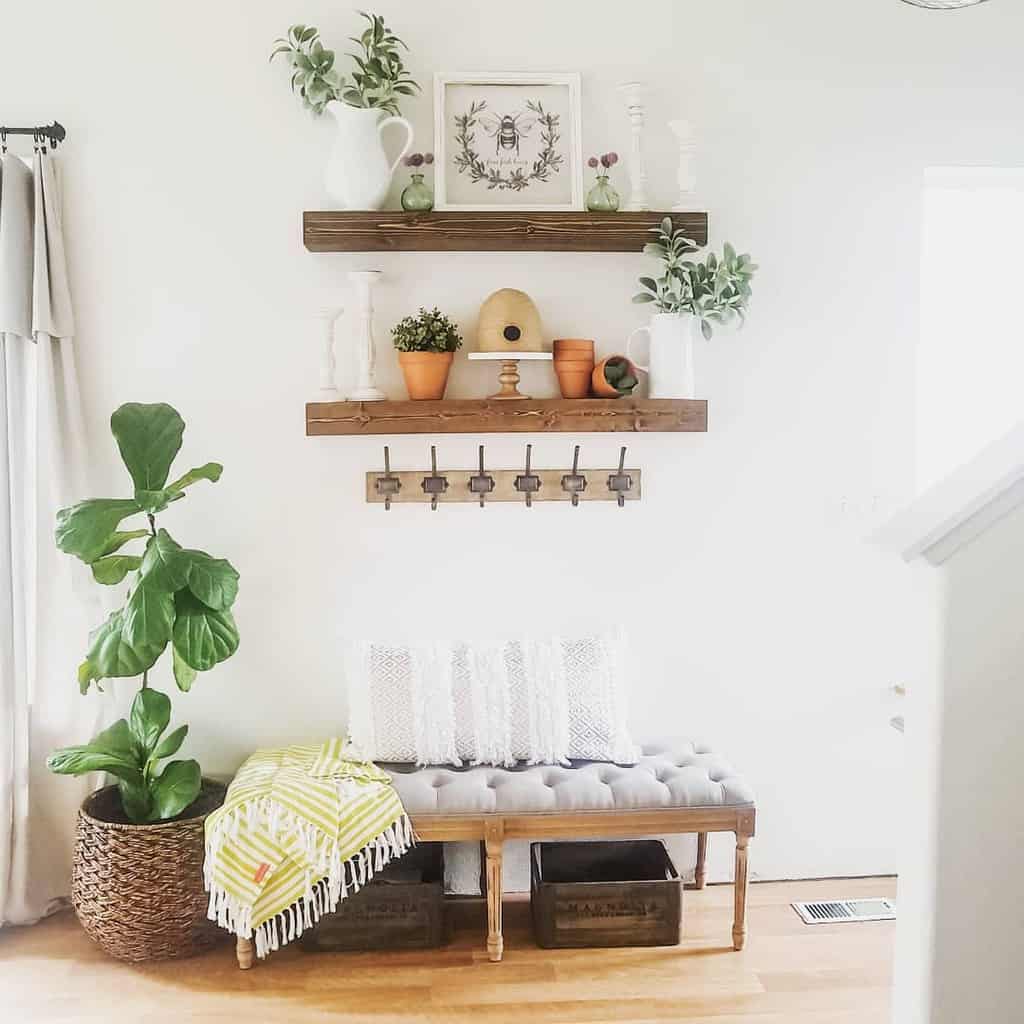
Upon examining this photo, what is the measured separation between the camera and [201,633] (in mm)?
2623

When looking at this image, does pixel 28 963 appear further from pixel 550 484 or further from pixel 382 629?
pixel 550 484

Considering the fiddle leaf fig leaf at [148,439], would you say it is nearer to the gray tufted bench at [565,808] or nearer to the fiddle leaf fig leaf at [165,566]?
the fiddle leaf fig leaf at [165,566]

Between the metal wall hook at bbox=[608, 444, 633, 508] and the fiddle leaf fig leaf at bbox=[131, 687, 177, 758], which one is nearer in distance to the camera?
the fiddle leaf fig leaf at bbox=[131, 687, 177, 758]

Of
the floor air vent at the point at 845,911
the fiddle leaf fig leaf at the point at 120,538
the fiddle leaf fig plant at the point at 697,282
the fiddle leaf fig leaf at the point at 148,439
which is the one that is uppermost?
the fiddle leaf fig plant at the point at 697,282

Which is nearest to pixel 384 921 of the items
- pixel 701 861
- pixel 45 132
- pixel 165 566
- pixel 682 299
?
pixel 701 861

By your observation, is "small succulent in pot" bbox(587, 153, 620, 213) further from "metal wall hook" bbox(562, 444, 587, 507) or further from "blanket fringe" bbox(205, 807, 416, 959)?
"blanket fringe" bbox(205, 807, 416, 959)

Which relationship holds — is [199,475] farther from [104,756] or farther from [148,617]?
[104,756]

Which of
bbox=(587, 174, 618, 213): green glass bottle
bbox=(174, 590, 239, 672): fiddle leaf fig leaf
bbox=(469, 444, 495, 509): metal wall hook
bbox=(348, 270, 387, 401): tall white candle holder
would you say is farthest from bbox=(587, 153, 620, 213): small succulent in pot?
bbox=(174, 590, 239, 672): fiddle leaf fig leaf

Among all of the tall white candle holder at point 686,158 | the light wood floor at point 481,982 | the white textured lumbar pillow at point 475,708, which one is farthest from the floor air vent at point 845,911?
the tall white candle holder at point 686,158

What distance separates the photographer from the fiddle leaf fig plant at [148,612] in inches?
101

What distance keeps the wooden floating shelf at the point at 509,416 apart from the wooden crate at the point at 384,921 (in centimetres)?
119

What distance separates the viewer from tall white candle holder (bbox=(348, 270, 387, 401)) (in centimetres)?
289

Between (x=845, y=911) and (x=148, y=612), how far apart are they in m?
2.02

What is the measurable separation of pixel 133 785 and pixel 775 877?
1819mm
